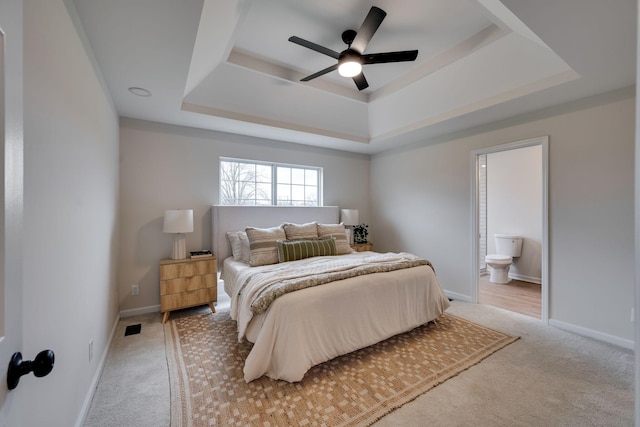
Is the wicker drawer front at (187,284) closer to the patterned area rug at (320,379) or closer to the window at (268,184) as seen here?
the patterned area rug at (320,379)

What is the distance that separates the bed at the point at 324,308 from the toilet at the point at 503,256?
237 cm

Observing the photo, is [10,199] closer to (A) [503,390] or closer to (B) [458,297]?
(A) [503,390]

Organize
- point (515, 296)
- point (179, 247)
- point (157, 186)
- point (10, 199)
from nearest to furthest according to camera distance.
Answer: point (10, 199) → point (179, 247) → point (157, 186) → point (515, 296)

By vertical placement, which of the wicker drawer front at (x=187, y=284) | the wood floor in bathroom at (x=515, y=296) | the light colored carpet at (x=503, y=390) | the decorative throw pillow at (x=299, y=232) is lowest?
the light colored carpet at (x=503, y=390)

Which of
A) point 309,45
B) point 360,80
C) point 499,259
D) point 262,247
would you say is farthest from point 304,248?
point 499,259

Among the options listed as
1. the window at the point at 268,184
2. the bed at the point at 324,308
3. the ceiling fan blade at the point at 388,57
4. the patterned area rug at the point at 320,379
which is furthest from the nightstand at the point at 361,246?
the ceiling fan blade at the point at 388,57

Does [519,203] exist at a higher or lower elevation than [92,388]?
higher

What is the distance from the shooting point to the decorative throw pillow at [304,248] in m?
3.23

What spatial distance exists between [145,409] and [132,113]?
303cm

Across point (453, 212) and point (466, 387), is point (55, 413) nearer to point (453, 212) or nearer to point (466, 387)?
point (466, 387)

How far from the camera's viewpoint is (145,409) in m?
1.78

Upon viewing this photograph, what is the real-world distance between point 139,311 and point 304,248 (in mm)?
2198

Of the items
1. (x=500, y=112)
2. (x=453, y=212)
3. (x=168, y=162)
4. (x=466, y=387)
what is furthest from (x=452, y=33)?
(x=168, y=162)

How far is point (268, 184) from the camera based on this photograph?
14.4 feet
